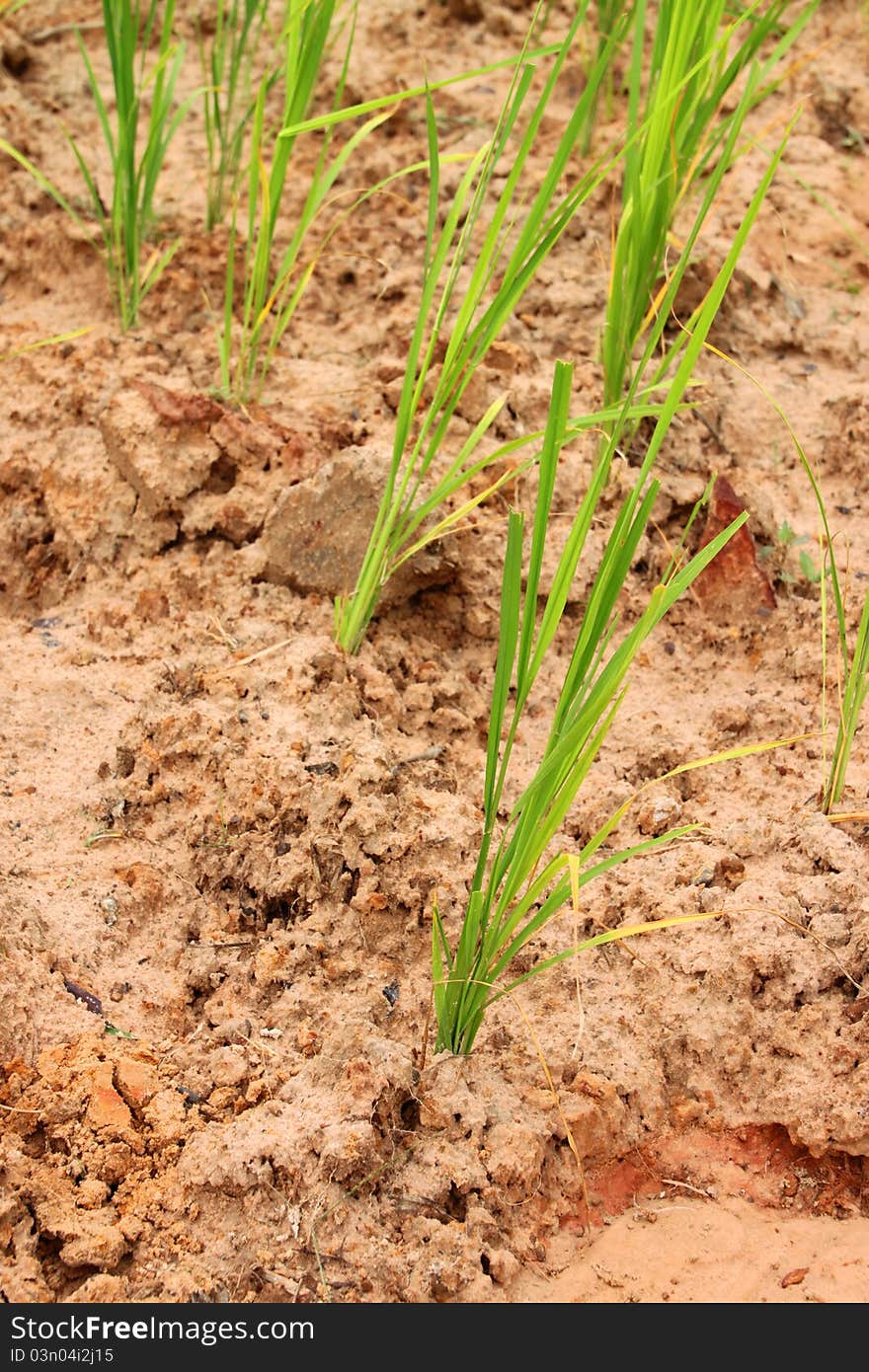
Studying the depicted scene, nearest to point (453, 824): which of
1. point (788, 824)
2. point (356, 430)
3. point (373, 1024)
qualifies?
point (373, 1024)

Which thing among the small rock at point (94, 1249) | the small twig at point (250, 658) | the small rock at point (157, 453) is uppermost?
the small rock at point (157, 453)

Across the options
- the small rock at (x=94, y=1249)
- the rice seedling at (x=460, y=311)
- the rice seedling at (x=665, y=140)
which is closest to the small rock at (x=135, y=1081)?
the small rock at (x=94, y=1249)

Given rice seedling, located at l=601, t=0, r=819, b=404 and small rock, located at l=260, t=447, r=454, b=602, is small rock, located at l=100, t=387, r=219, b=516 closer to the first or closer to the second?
small rock, located at l=260, t=447, r=454, b=602

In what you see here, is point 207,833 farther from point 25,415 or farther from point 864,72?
point 864,72

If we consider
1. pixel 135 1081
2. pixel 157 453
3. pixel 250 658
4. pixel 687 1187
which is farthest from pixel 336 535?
pixel 687 1187

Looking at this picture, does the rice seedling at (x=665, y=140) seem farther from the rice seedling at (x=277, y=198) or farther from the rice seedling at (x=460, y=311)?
the rice seedling at (x=277, y=198)

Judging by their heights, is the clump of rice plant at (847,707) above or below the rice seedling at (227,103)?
below

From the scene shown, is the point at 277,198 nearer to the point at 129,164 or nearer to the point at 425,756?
the point at 129,164
